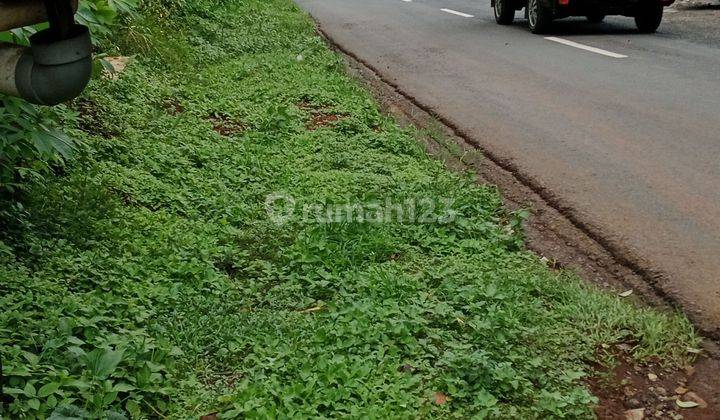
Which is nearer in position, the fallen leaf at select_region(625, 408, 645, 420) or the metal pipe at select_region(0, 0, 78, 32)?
the metal pipe at select_region(0, 0, 78, 32)

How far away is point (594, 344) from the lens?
11.1 feet

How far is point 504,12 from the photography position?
1379 centimetres

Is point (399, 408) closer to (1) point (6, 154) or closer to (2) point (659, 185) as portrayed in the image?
(1) point (6, 154)

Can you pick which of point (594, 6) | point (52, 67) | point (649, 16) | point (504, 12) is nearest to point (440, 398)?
point (52, 67)

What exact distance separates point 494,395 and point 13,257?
2.31 meters

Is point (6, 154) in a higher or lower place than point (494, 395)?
higher

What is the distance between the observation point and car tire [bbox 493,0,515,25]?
13.7m

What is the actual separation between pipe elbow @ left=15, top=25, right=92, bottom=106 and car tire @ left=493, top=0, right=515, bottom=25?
1219 cm

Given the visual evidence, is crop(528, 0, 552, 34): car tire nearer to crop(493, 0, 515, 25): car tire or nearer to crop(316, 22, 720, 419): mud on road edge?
crop(493, 0, 515, 25): car tire

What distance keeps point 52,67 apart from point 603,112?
19.0 ft

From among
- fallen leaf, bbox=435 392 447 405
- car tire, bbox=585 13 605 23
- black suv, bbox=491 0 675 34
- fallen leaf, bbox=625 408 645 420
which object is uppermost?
black suv, bbox=491 0 675 34

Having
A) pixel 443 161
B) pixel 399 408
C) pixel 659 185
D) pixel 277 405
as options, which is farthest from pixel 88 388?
pixel 659 185

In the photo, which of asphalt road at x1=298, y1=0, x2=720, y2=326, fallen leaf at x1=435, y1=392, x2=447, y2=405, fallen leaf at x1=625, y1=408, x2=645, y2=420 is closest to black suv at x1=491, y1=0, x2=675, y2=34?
asphalt road at x1=298, y1=0, x2=720, y2=326

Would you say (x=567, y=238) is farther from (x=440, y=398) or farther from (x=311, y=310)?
(x=440, y=398)
